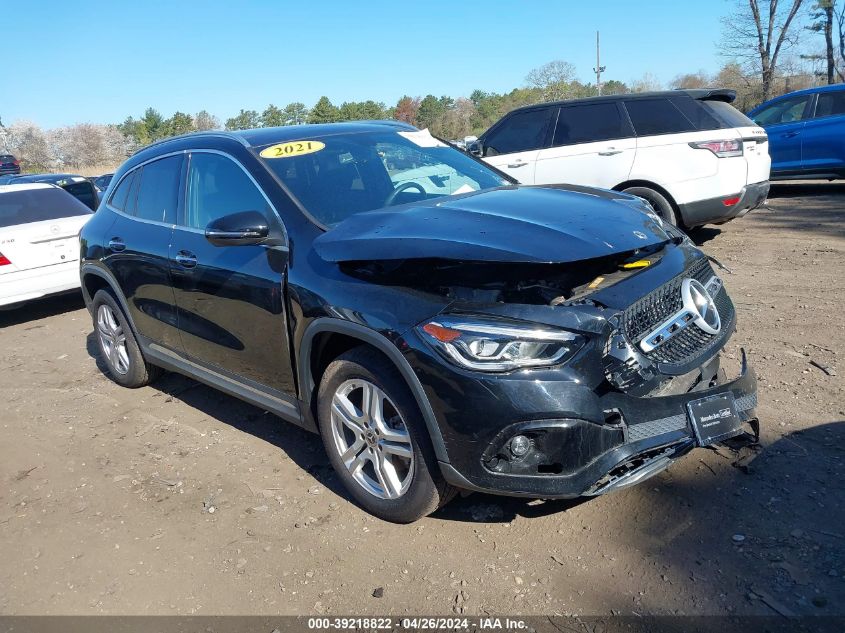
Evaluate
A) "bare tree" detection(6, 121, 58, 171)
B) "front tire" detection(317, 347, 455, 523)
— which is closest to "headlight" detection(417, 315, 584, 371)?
"front tire" detection(317, 347, 455, 523)

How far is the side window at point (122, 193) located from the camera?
5.05 m

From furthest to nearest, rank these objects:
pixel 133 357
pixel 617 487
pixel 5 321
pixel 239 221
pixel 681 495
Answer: pixel 5 321
pixel 133 357
pixel 239 221
pixel 681 495
pixel 617 487

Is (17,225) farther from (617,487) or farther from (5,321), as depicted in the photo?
(617,487)

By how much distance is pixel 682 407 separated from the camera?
109 inches

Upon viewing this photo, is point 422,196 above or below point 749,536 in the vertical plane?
above

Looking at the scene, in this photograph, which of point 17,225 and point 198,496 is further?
point 17,225

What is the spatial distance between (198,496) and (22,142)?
82.1 metres

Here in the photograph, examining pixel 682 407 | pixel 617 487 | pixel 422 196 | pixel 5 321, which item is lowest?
pixel 5 321

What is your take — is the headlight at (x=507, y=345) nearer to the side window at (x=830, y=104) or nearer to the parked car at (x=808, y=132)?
the parked car at (x=808, y=132)

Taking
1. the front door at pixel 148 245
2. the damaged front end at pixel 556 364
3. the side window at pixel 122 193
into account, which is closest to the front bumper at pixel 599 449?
the damaged front end at pixel 556 364

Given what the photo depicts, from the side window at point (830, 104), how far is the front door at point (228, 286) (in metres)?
10.7

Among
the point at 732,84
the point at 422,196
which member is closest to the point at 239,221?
the point at 422,196

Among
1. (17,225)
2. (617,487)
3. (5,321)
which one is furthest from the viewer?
(5,321)

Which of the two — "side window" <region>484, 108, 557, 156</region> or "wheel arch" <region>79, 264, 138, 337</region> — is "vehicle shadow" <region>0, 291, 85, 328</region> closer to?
"wheel arch" <region>79, 264, 138, 337</region>
